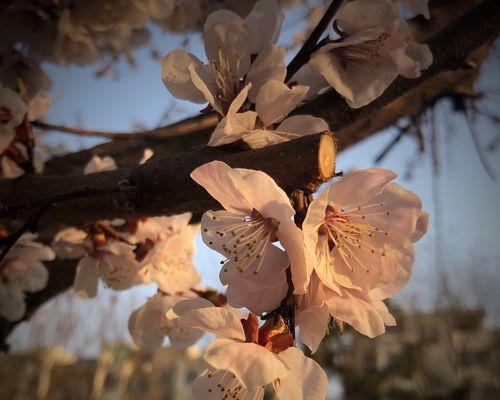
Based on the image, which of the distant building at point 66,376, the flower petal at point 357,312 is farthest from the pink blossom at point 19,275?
the distant building at point 66,376

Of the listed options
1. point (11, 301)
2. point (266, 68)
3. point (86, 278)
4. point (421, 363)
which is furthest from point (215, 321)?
point (421, 363)

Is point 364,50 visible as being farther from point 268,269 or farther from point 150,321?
point 150,321

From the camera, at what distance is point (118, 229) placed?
3.37 ft

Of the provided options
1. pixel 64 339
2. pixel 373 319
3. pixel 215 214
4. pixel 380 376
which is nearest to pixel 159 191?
pixel 215 214

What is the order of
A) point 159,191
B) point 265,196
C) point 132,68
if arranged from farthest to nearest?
1. point 132,68
2. point 159,191
3. point 265,196

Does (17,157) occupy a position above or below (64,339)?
above

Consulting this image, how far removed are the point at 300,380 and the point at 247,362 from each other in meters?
0.08

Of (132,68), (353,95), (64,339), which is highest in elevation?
(353,95)

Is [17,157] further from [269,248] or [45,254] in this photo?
[269,248]

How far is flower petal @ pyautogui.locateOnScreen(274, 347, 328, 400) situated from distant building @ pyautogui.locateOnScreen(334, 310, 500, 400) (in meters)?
6.55

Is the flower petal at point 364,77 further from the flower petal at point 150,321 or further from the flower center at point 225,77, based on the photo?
the flower petal at point 150,321

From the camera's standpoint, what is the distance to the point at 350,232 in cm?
56

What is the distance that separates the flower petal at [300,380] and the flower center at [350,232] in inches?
5.6

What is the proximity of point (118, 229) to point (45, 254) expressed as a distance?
8.2 inches
